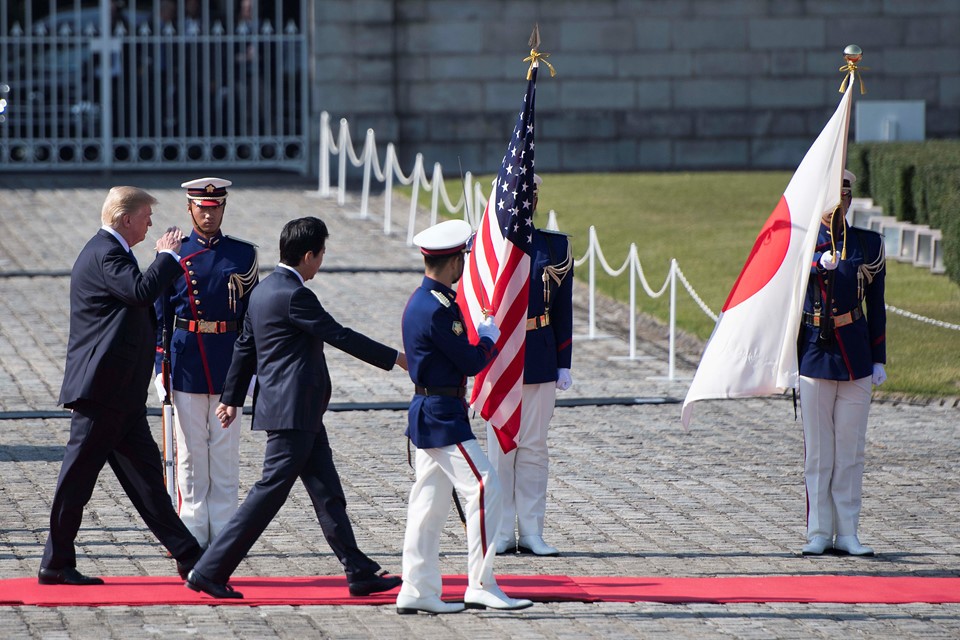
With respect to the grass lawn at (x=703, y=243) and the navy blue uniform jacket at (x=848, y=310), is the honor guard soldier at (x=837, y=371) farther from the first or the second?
the grass lawn at (x=703, y=243)

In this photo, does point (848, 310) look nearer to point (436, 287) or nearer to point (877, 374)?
point (877, 374)

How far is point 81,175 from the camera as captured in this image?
2188cm

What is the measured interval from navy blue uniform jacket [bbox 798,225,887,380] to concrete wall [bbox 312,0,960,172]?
14506 mm

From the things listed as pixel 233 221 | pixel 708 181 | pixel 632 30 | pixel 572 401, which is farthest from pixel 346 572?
pixel 632 30

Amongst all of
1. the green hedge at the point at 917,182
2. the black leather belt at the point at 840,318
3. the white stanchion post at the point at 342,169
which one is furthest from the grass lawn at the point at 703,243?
the black leather belt at the point at 840,318

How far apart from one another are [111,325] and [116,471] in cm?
68

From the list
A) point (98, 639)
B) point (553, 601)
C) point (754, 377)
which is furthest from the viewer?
point (754, 377)

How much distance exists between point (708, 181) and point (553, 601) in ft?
49.8

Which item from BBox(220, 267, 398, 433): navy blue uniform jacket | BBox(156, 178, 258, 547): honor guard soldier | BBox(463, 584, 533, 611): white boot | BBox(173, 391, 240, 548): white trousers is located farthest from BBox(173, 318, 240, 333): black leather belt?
BBox(463, 584, 533, 611): white boot

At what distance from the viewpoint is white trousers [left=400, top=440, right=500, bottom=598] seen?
6.61 metres

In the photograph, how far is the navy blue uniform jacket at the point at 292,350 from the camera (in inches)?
269

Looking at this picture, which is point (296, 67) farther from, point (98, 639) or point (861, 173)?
point (98, 639)

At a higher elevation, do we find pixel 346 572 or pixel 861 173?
pixel 861 173

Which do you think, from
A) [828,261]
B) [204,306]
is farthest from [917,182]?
[204,306]
